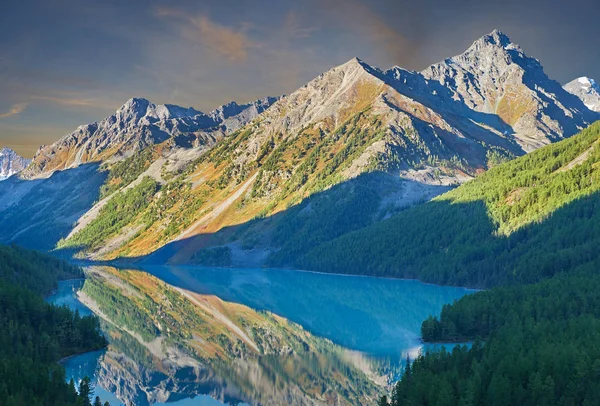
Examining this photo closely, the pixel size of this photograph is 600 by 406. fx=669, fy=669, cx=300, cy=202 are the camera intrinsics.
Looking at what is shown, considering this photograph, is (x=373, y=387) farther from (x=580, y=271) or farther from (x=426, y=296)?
(x=426, y=296)

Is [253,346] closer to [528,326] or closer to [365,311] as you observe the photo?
[528,326]

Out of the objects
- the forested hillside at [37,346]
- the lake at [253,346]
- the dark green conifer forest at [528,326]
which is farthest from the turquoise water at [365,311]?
the forested hillside at [37,346]

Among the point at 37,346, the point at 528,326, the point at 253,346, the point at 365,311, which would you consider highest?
the point at 365,311

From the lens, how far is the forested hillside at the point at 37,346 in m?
68.6

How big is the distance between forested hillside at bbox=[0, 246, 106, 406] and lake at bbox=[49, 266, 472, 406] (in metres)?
4.35

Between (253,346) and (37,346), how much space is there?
34086 mm

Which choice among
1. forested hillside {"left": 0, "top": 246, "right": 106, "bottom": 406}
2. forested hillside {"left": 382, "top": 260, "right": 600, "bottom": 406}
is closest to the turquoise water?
forested hillside {"left": 382, "top": 260, "right": 600, "bottom": 406}

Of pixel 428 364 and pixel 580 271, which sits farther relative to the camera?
pixel 580 271

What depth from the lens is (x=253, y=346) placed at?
111875mm

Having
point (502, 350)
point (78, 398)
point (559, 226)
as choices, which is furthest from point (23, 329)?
point (559, 226)

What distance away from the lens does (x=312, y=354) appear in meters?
105

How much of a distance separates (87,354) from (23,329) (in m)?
11.3

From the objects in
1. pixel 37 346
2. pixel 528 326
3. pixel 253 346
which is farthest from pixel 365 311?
pixel 37 346

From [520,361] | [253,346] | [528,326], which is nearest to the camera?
[520,361]
